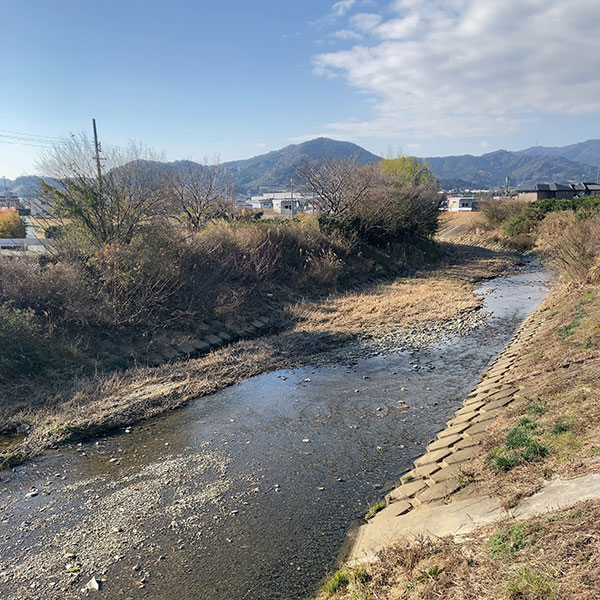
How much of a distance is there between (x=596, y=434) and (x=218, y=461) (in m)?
4.74

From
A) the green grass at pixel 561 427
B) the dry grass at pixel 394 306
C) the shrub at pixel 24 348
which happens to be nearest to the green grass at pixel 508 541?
the green grass at pixel 561 427

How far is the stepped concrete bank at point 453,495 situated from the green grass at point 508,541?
369 millimetres

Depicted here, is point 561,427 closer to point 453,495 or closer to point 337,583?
point 453,495

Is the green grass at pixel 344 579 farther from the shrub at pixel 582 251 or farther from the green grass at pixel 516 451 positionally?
the shrub at pixel 582 251

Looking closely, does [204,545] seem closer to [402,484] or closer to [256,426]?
[402,484]

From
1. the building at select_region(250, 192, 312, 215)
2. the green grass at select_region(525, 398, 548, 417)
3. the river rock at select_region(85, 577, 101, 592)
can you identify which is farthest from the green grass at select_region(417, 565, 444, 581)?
the building at select_region(250, 192, 312, 215)

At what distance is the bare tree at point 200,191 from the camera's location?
2233cm

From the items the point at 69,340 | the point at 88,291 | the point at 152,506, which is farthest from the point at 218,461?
the point at 88,291

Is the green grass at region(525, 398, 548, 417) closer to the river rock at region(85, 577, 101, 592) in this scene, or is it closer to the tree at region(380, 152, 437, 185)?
the river rock at region(85, 577, 101, 592)

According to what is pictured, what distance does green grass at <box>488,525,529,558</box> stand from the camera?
3.10 m

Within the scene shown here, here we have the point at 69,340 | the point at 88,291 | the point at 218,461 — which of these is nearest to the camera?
the point at 218,461

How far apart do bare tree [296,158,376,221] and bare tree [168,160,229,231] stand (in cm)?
489

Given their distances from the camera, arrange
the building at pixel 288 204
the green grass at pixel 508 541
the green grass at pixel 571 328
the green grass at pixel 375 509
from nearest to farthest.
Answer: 1. the green grass at pixel 508 541
2. the green grass at pixel 375 509
3. the green grass at pixel 571 328
4. the building at pixel 288 204

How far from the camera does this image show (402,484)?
18.9 feet
